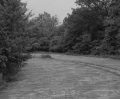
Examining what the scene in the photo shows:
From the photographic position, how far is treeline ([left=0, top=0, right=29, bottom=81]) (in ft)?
36.3

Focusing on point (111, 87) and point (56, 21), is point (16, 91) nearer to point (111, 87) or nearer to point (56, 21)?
point (111, 87)

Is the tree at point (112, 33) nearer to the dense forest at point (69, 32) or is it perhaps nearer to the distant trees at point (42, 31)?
the dense forest at point (69, 32)

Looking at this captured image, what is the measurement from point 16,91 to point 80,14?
30.8m

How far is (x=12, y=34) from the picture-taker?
12.1 metres

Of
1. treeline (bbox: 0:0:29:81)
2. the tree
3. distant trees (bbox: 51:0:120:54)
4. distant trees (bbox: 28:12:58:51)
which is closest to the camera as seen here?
treeline (bbox: 0:0:29:81)

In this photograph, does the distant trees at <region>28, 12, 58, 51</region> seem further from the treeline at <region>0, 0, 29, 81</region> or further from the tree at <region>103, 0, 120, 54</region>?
the tree at <region>103, 0, 120, 54</region>

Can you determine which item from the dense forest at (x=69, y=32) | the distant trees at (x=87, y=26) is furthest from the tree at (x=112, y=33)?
the distant trees at (x=87, y=26)

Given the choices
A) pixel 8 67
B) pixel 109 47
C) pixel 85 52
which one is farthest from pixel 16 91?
pixel 85 52

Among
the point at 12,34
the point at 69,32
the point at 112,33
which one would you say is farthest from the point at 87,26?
the point at 12,34

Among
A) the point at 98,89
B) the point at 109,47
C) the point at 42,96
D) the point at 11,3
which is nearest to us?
the point at 42,96

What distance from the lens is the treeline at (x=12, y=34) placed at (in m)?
11.1

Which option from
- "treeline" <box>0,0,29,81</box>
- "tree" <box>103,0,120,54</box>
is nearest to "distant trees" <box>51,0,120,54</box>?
"tree" <box>103,0,120,54</box>

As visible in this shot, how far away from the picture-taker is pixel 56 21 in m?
77.5

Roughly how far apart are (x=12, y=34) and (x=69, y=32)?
2831 cm
